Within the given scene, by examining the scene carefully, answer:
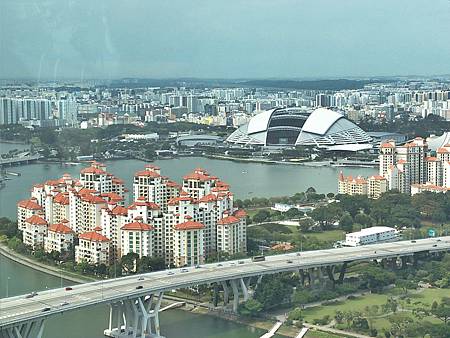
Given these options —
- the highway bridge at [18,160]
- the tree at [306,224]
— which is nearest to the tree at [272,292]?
the tree at [306,224]

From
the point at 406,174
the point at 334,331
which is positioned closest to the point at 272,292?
the point at 334,331

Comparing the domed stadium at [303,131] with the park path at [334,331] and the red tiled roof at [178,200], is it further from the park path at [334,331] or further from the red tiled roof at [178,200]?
the park path at [334,331]

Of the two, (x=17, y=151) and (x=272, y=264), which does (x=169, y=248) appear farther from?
(x=17, y=151)

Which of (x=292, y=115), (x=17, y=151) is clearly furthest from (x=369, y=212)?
(x=292, y=115)

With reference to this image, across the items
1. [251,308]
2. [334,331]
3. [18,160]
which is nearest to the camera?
[334,331]

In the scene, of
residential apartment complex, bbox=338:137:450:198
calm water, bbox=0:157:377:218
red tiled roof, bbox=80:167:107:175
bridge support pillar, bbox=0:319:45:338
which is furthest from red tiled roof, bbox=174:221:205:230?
residential apartment complex, bbox=338:137:450:198

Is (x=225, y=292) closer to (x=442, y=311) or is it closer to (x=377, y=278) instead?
Result: (x=377, y=278)

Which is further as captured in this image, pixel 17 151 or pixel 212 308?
pixel 17 151
